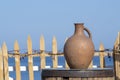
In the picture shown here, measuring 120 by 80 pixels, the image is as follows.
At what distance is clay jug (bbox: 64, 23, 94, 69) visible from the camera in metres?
6.84

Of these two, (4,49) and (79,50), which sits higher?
(79,50)

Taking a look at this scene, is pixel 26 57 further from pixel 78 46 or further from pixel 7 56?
pixel 78 46

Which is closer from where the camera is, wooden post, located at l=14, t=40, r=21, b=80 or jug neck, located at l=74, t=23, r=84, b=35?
jug neck, located at l=74, t=23, r=84, b=35

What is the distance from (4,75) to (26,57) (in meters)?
0.55

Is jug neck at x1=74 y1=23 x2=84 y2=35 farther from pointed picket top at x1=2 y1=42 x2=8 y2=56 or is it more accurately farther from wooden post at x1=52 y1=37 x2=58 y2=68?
pointed picket top at x1=2 y1=42 x2=8 y2=56

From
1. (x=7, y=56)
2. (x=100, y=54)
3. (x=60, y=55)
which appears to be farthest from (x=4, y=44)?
(x=100, y=54)

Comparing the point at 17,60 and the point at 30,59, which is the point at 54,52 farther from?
the point at 17,60

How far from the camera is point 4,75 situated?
371 inches

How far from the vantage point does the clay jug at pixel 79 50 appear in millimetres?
6836

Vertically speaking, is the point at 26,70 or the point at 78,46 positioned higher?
the point at 78,46

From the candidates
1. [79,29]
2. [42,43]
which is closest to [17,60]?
[42,43]

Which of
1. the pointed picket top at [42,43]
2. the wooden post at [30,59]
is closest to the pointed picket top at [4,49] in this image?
the wooden post at [30,59]

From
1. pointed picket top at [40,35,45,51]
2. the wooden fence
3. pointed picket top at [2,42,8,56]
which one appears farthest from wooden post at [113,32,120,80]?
pointed picket top at [2,42,8,56]

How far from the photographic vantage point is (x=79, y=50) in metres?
6.83
